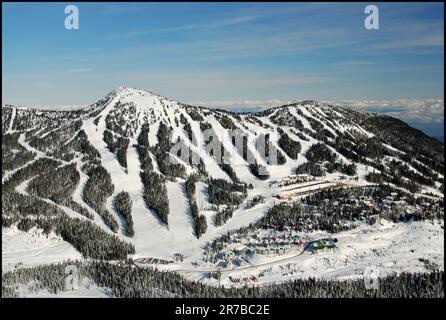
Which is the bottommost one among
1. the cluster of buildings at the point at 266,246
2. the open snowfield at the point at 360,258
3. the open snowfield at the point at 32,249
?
the open snowfield at the point at 360,258

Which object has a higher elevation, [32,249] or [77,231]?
[77,231]

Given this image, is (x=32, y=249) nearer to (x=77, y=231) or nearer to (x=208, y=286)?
(x=77, y=231)

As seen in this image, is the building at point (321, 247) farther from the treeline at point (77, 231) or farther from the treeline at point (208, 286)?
the treeline at point (77, 231)

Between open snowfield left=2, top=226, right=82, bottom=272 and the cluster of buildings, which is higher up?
open snowfield left=2, top=226, right=82, bottom=272

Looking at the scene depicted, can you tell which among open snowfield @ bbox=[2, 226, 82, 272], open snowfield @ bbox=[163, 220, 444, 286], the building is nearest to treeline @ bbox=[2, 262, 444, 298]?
open snowfield @ bbox=[163, 220, 444, 286]

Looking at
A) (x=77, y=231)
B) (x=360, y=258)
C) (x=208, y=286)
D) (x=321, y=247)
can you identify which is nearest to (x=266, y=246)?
(x=321, y=247)

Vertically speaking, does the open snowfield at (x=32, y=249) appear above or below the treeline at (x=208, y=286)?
above

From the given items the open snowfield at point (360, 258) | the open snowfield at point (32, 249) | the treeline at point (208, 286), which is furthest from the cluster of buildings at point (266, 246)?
the open snowfield at point (32, 249)

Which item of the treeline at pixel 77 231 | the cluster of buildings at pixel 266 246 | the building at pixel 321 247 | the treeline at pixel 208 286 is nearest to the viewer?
the treeline at pixel 208 286

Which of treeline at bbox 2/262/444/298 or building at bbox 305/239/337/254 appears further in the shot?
building at bbox 305/239/337/254

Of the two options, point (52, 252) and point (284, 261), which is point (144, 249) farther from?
point (284, 261)

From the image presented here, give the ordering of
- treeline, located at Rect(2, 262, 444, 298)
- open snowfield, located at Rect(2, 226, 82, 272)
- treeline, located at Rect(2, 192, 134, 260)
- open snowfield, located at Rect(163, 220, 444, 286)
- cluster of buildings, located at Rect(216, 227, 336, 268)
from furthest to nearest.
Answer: treeline, located at Rect(2, 192, 134, 260)
cluster of buildings, located at Rect(216, 227, 336, 268)
open snowfield, located at Rect(2, 226, 82, 272)
open snowfield, located at Rect(163, 220, 444, 286)
treeline, located at Rect(2, 262, 444, 298)

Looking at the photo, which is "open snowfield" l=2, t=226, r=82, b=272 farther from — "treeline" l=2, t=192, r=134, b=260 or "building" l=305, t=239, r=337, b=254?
"building" l=305, t=239, r=337, b=254
